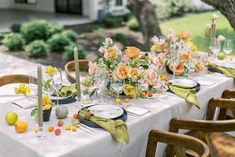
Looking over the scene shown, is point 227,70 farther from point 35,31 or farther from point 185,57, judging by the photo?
point 35,31

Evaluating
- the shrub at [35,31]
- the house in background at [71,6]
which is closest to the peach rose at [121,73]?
the shrub at [35,31]

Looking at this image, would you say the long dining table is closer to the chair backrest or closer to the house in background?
the chair backrest

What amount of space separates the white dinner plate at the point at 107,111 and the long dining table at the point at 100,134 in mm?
79

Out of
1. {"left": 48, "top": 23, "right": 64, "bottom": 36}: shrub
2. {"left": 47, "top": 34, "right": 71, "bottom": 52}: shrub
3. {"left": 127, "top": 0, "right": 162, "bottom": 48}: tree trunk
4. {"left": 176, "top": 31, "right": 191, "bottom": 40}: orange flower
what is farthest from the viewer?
{"left": 48, "top": 23, "right": 64, "bottom": 36}: shrub

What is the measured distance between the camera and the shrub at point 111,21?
39.4ft

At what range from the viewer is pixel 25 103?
2.35 meters

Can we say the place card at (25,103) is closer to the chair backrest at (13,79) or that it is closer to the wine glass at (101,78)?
the wine glass at (101,78)

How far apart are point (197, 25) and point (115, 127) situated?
402 inches

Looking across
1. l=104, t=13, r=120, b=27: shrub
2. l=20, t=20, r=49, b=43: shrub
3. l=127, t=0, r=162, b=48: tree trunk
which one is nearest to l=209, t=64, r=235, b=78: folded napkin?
l=127, t=0, r=162, b=48: tree trunk

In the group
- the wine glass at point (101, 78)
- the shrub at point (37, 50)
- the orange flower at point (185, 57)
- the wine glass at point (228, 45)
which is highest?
the wine glass at point (228, 45)

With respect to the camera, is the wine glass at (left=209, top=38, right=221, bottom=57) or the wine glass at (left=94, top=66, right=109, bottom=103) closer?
the wine glass at (left=94, top=66, right=109, bottom=103)

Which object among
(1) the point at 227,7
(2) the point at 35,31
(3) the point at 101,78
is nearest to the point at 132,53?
(3) the point at 101,78

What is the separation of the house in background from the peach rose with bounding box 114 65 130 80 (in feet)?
36.1

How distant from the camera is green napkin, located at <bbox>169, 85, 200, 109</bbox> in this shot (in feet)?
8.20
